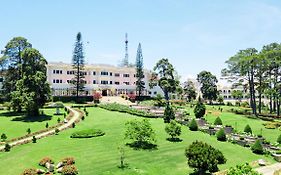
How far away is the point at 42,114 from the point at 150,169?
32009 millimetres

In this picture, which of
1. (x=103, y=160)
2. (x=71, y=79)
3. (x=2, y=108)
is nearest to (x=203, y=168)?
(x=103, y=160)

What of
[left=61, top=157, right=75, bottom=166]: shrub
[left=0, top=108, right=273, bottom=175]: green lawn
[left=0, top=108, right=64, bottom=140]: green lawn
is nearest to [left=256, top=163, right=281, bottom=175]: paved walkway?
[left=0, top=108, right=273, bottom=175]: green lawn

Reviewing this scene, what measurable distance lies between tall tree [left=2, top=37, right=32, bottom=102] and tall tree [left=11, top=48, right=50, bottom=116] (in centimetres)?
831

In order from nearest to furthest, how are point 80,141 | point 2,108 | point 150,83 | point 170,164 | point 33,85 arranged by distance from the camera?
point 170,164 → point 80,141 → point 33,85 → point 2,108 → point 150,83

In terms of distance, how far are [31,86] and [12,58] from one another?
1386 cm

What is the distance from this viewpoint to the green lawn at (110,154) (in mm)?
27538

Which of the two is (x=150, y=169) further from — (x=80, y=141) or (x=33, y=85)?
(x=33, y=85)

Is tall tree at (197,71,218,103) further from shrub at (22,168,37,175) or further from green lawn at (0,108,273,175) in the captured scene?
shrub at (22,168,37,175)

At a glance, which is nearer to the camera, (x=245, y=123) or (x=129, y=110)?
(x=245, y=123)

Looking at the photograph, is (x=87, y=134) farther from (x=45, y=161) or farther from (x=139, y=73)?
(x=139, y=73)

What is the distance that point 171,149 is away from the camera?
33531 millimetres

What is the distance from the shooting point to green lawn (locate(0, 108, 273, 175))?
27538 mm

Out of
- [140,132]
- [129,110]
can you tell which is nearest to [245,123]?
[129,110]

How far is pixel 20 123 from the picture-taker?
156 ft
